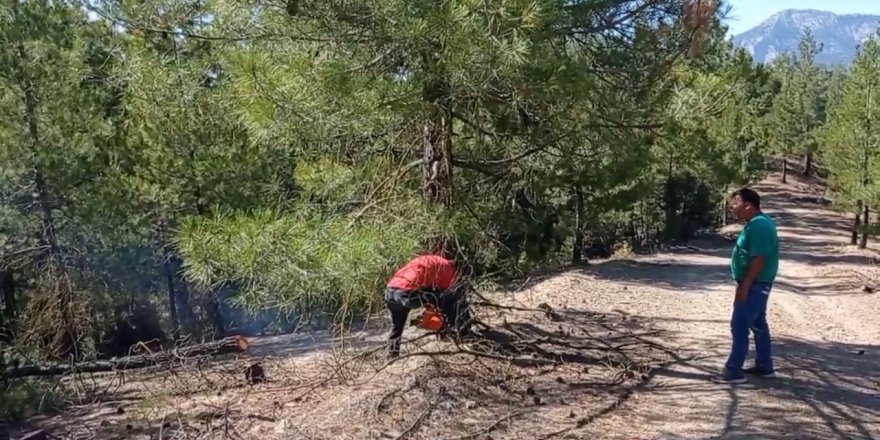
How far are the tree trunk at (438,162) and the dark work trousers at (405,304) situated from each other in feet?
2.71

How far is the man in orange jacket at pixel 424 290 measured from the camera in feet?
19.1

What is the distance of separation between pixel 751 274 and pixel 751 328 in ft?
1.81

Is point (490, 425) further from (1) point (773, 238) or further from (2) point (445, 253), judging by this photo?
(1) point (773, 238)

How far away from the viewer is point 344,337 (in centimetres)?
600

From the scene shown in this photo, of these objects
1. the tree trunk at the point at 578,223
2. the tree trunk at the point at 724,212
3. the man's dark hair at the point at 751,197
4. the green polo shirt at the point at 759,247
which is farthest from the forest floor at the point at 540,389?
the tree trunk at the point at 724,212

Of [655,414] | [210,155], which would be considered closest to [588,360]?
[655,414]

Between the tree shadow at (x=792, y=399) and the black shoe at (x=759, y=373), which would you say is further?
the black shoe at (x=759, y=373)

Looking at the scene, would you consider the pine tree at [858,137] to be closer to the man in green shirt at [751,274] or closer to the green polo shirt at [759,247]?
the man in green shirt at [751,274]

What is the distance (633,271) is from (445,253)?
10321 millimetres

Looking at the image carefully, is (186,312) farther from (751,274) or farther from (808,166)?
(808,166)

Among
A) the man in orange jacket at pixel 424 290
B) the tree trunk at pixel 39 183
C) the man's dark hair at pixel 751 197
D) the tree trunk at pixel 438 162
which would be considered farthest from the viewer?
the tree trunk at pixel 39 183

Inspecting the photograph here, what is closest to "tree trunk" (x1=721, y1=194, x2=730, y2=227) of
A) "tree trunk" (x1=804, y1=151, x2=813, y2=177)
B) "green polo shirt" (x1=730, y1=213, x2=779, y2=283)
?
"tree trunk" (x1=804, y1=151, x2=813, y2=177)

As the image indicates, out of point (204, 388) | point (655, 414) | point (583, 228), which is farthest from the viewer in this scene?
point (583, 228)

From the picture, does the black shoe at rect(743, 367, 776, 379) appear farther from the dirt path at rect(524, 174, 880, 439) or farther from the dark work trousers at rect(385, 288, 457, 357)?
the dark work trousers at rect(385, 288, 457, 357)
